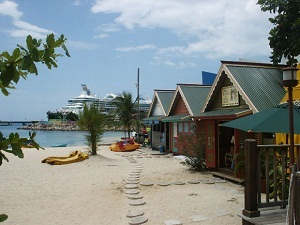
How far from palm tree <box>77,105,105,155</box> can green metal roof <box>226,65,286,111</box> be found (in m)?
9.13

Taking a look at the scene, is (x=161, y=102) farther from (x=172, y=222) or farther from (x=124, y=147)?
(x=172, y=222)

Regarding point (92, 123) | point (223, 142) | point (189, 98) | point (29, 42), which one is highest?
point (189, 98)

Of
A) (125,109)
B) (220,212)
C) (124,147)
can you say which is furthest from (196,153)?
(125,109)

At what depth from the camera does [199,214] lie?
23.4 ft

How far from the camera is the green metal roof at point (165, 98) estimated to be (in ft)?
74.6

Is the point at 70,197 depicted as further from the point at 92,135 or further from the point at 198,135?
the point at 92,135

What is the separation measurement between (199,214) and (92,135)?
12445mm

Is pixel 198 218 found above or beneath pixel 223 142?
beneath

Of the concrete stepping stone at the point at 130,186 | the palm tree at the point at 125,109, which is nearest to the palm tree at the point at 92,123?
the concrete stepping stone at the point at 130,186

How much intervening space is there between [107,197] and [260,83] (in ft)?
23.6

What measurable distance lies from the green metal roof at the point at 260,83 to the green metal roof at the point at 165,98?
10.4 metres

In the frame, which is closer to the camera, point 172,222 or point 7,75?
point 7,75

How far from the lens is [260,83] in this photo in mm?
11773

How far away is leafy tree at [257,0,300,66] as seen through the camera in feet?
20.8
